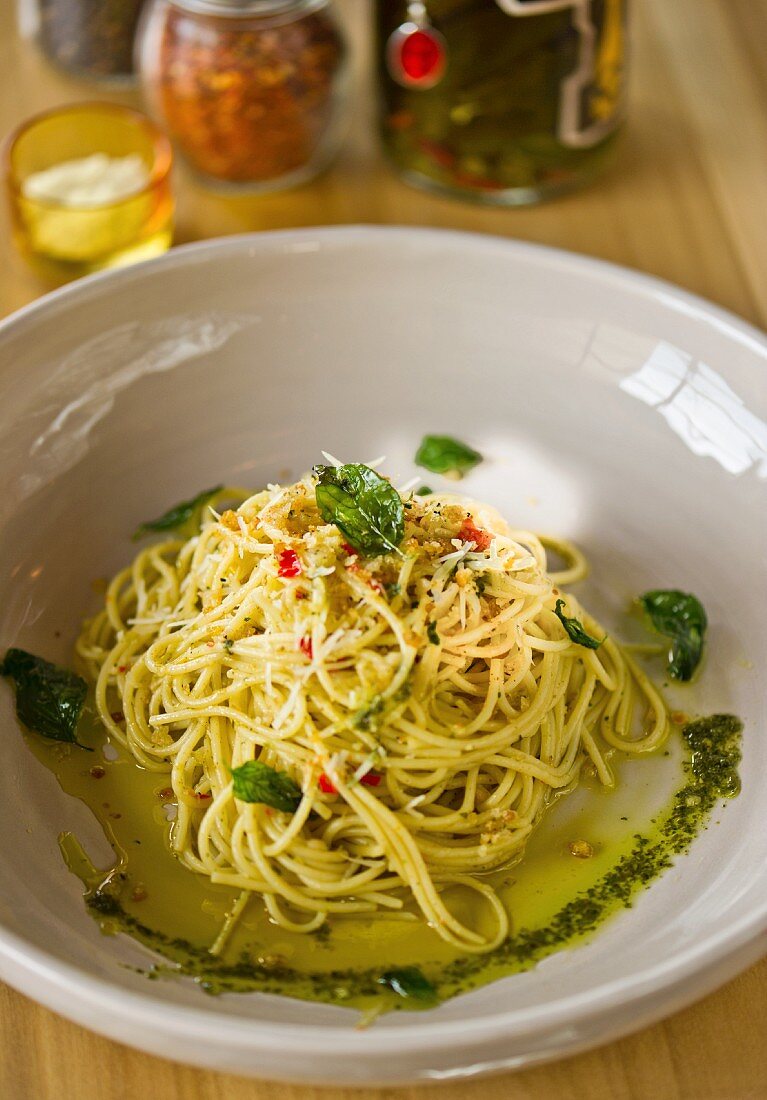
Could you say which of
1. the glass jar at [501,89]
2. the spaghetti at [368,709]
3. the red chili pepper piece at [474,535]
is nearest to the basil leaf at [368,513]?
the spaghetti at [368,709]

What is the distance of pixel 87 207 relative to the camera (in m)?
3.47

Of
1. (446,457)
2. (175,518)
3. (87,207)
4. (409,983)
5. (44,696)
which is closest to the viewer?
(409,983)

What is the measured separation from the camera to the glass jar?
11.3 feet

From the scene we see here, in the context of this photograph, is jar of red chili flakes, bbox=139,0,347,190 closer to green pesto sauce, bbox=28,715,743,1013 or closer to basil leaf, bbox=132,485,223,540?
basil leaf, bbox=132,485,223,540

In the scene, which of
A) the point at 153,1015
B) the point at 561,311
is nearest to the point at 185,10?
the point at 561,311

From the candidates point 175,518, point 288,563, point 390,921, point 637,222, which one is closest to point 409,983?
point 390,921

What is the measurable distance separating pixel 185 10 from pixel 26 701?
220cm

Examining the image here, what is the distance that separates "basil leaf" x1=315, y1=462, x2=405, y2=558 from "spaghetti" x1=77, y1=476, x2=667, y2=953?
1.3 inches

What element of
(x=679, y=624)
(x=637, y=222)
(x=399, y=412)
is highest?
(x=399, y=412)

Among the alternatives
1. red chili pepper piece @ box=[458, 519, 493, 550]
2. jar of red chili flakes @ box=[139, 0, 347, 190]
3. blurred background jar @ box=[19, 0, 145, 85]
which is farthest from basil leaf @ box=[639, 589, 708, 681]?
blurred background jar @ box=[19, 0, 145, 85]

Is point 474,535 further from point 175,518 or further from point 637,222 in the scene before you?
point 637,222

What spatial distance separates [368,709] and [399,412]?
1.16m

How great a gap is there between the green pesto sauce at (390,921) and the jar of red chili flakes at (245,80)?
A: 212 cm

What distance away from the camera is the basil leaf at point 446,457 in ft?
10.5
